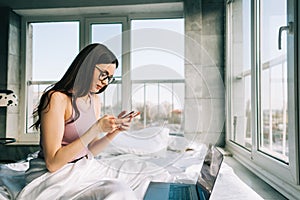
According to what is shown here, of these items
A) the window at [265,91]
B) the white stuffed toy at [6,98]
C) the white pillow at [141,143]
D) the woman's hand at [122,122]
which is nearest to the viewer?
the woman's hand at [122,122]

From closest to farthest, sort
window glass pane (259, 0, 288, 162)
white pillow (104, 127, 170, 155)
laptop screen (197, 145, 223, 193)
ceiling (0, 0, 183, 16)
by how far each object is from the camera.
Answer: laptop screen (197, 145, 223, 193), white pillow (104, 127, 170, 155), window glass pane (259, 0, 288, 162), ceiling (0, 0, 183, 16)

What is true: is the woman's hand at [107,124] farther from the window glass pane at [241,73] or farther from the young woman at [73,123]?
the window glass pane at [241,73]

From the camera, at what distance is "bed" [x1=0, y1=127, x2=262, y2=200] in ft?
2.76

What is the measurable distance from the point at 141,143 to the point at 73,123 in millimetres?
726

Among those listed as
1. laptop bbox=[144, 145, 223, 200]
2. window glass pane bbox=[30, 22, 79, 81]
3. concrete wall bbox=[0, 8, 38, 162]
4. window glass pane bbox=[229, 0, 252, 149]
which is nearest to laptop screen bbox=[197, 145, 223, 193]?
laptop bbox=[144, 145, 223, 200]

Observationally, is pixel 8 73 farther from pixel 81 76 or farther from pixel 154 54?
pixel 154 54

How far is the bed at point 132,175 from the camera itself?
0.84 metres

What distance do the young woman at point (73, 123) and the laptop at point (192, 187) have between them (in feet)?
0.64

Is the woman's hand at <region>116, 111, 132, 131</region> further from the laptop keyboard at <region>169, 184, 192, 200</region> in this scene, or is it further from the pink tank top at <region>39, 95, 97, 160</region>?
the laptop keyboard at <region>169, 184, 192, 200</region>

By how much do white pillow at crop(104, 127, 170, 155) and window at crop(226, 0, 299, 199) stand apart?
0.50 metres

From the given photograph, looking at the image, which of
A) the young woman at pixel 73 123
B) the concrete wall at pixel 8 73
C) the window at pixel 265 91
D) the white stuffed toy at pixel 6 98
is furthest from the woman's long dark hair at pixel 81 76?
the concrete wall at pixel 8 73

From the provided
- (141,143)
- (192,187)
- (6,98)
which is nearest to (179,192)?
(192,187)

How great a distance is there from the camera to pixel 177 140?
1428 mm

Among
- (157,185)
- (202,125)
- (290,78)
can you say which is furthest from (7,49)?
(290,78)
